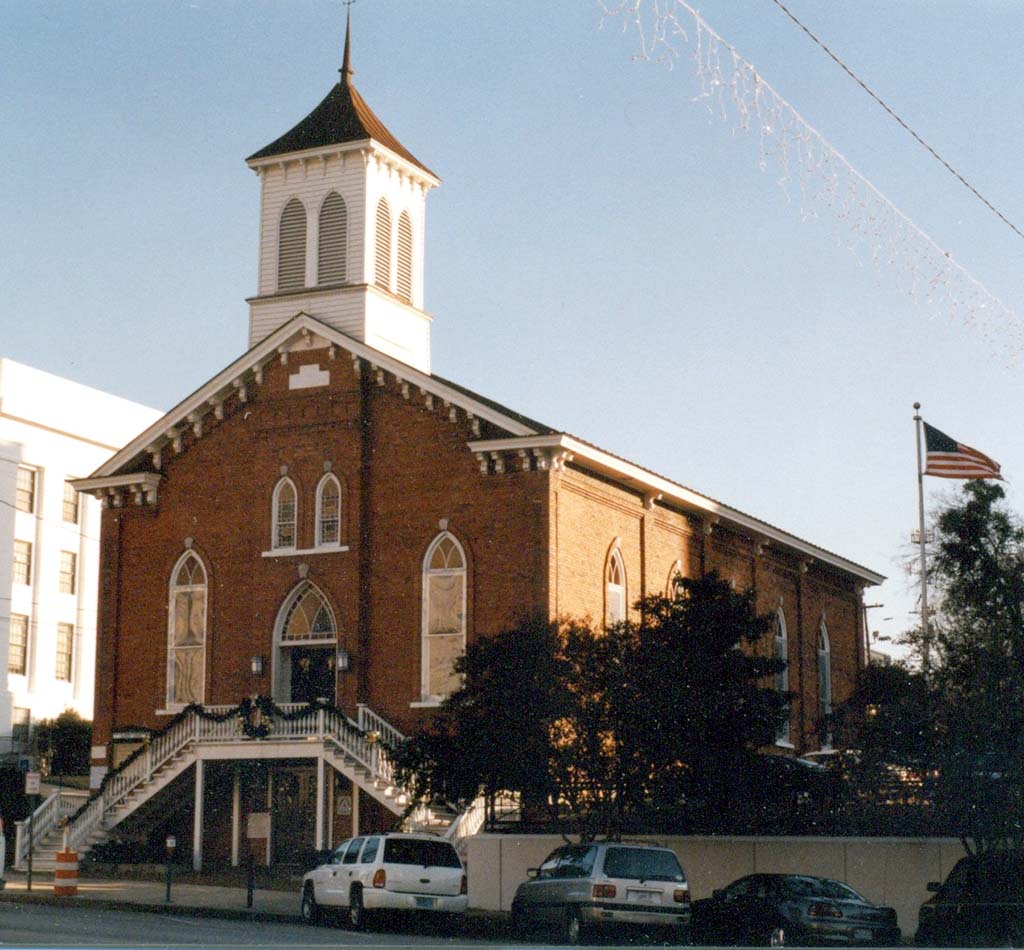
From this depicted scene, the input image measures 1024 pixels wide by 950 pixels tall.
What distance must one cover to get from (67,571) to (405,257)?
3216cm

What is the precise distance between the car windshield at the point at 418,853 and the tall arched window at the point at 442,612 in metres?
11.5

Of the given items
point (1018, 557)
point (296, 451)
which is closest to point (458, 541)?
point (296, 451)

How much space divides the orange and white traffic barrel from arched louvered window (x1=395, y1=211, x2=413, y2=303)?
19555 mm

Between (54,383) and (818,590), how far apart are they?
35.6m

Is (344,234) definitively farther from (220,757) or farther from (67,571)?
(67,571)

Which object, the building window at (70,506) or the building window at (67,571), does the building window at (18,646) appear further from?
the building window at (70,506)

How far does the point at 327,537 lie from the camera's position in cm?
4428

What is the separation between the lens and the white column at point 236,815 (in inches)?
1681

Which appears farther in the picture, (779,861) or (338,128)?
(338,128)

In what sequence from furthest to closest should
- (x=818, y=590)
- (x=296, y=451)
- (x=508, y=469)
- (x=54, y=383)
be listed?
(x=54, y=383) → (x=818, y=590) → (x=296, y=451) → (x=508, y=469)

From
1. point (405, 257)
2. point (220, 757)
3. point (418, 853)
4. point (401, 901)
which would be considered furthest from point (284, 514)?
point (401, 901)

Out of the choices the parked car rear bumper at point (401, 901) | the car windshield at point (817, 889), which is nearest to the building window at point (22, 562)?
the parked car rear bumper at point (401, 901)

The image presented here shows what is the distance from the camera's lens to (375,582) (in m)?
43.3

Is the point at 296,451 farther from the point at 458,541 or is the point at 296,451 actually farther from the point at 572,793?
the point at 572,793
